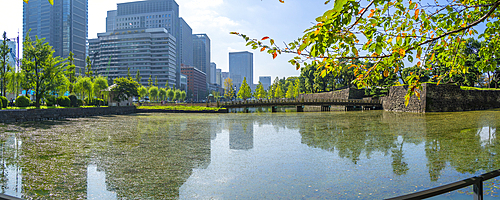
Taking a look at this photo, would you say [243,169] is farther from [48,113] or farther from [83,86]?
[83,86]

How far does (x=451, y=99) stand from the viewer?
121 ft

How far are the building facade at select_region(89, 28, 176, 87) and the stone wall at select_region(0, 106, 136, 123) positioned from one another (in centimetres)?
9609

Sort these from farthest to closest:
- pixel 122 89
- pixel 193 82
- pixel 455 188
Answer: pixel 193 82
pixel 122 89
pixel 455 188

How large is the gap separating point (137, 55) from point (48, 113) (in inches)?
4317

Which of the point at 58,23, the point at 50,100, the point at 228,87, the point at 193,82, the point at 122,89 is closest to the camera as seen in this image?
the point at 50,100

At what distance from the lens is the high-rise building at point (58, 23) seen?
14388cm

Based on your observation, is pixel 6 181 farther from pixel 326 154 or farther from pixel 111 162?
pixel 326 154

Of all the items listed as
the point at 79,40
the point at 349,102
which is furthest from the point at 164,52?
the point at 349,102

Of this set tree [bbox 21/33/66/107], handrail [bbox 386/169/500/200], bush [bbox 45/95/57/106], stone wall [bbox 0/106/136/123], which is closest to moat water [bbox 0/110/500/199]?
handrail [bbox 386/169/500/200]

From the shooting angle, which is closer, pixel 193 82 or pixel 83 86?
pixel 83 86

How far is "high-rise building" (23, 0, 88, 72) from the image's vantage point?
472 feet

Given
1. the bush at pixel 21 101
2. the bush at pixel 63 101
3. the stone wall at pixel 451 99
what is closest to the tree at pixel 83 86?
the bush at pixel 63 101

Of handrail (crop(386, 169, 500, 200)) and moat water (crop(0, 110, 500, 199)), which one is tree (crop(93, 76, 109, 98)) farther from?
handrail (crop(386, 169, 500, 200))

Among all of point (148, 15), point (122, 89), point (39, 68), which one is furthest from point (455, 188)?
point (148, 15)
